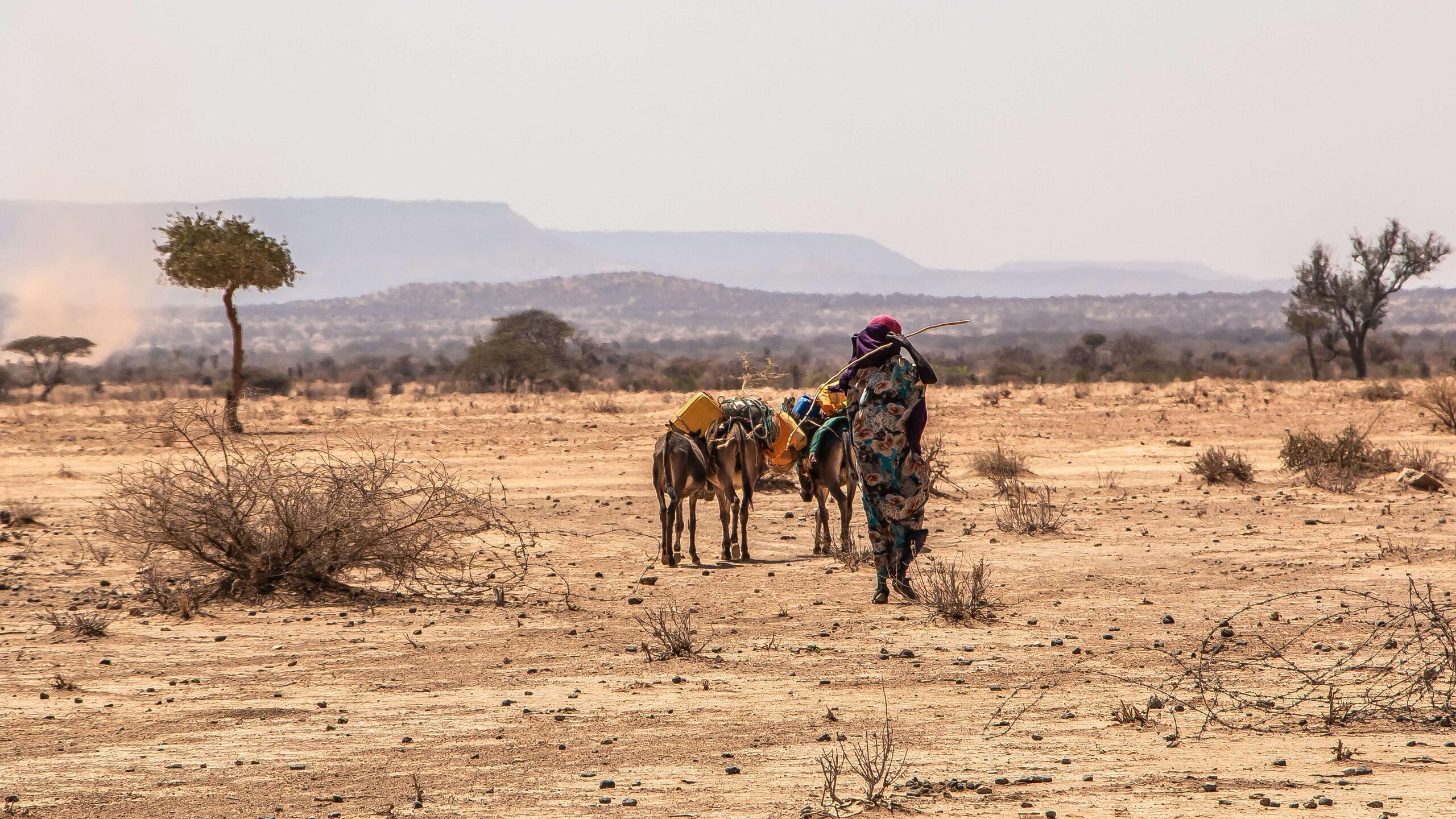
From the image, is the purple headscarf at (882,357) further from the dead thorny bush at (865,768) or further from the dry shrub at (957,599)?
the dead thorny bush at (865,768)

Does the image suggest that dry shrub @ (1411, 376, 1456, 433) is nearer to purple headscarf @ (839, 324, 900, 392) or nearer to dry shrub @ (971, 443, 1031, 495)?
dry shrub @ (971, 443, 1031, 495)

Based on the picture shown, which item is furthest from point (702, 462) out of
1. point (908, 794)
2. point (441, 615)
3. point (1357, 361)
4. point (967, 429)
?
point (1357, 361)

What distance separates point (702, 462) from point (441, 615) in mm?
3150

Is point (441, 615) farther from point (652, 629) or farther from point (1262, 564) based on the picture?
point (1262, 564)

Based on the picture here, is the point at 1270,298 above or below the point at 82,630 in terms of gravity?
above

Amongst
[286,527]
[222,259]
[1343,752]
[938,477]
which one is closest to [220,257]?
[222,259]

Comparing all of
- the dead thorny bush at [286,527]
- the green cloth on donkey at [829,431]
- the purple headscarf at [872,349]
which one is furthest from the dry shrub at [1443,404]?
the dead thorny bush at [286,527]

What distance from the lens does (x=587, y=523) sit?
16422 millimetres

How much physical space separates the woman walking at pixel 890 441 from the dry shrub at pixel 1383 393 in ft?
93.2

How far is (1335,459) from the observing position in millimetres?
19766

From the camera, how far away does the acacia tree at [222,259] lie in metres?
30.8

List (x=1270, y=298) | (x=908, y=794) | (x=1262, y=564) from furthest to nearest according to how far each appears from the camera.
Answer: (x=1270, y=298)
(x=1262, y=564)
(x=908, y=794)

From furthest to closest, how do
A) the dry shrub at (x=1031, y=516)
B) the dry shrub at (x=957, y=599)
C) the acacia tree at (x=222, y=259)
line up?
the acacia tree at (x=222, y=259)
the dry shrub at (x=1031, y=516)
the dry shrub at (x=957, y=599)

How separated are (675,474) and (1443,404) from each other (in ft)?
63.5
